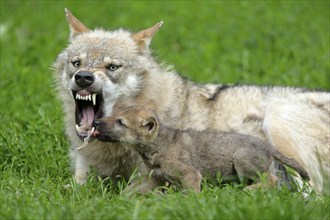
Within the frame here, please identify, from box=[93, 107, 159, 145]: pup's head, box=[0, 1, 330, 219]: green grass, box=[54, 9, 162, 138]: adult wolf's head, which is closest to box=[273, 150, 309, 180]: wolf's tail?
box=[0, 1, 330, 219]: green grass

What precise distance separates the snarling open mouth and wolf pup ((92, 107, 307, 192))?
1.42 feet

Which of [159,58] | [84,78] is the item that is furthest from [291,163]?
[84,78]

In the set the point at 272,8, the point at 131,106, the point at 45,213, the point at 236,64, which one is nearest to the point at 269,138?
the point at 131,106

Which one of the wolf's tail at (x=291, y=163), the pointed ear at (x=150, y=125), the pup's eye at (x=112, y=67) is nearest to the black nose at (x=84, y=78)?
the pup's eye at (x=112, y=67)

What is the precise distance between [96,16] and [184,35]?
2.07 metres

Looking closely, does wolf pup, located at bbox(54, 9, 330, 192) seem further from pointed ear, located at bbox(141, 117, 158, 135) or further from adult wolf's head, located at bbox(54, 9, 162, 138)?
pointed ear, located at bbox(141, 117, 158, 135)

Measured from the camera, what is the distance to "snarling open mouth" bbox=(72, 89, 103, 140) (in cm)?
804

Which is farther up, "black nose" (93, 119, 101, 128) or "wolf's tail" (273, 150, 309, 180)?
"black nose" (93, 119, 101, 128)

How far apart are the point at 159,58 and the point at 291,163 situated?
6.04 feet

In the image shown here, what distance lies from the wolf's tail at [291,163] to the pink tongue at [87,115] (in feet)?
5.74

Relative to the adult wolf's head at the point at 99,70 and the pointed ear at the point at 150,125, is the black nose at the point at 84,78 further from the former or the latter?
the pointed ear at the point at 150,125

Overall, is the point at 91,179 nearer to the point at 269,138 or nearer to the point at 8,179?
the point at 8,179

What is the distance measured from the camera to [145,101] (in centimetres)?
838

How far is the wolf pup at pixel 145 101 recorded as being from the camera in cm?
817
